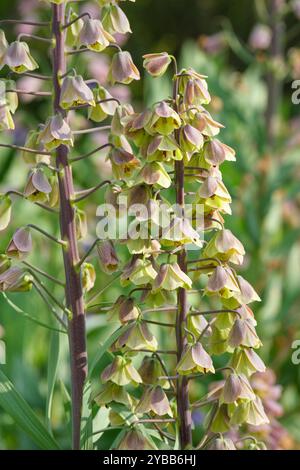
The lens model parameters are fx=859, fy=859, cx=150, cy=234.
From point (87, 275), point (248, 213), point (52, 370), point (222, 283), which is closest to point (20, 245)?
point (87, 275)

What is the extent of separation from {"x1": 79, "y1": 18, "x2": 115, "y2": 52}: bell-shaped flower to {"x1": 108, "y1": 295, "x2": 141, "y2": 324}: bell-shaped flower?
17.7 inches

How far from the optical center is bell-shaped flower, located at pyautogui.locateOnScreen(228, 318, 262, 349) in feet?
4.83

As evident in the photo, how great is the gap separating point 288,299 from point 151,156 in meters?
1.91

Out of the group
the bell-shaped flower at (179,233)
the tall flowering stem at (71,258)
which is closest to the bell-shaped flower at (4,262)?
the tall flowering stem at (71,258)

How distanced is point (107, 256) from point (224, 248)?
0.21m

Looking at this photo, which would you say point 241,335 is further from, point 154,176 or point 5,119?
point 5,119

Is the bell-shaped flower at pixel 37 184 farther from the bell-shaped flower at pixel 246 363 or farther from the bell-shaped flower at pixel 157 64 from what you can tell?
the bell-shaped flower at pixel 246 363

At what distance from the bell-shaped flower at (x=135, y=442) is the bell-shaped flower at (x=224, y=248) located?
0.33 meters

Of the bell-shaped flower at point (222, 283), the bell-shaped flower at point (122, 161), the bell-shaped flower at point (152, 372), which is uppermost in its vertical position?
the bell-shaped flower at point (122, 161)

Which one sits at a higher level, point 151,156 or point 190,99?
point 190,99

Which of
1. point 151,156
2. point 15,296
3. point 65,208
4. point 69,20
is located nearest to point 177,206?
point 151,156

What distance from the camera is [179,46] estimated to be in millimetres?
8555

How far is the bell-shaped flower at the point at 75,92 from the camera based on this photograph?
1.51m
